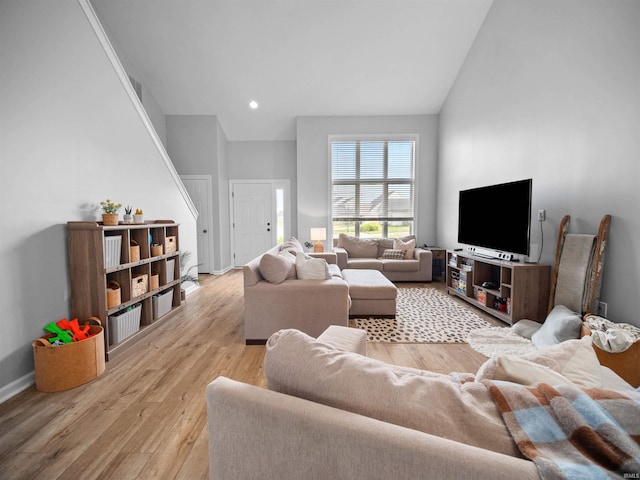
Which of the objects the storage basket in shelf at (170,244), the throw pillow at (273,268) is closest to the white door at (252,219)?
the storage basket in shelf at (170,244)

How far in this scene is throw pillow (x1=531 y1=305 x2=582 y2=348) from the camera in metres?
2.42

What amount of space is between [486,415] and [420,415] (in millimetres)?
144

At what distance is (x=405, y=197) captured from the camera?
6.24 m

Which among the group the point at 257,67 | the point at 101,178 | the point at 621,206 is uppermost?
the point at 257,67

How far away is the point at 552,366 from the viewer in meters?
0.90

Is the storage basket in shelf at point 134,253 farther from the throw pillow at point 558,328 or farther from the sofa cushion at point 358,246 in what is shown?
the throw pillow at point 558,328

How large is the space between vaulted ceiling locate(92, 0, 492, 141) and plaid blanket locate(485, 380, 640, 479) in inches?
201

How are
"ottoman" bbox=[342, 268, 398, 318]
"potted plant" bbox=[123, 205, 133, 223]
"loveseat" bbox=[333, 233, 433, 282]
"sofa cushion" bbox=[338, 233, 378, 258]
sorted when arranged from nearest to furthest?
"potted plant" bbox=[123, 205, 133, 223] → "ottoman" bbox=[342, 268, 398, 318] → "loveseat" bbox=[333, 233, 433, 282] → "sofa cushion" bbox=[338, 233, 378, 258]

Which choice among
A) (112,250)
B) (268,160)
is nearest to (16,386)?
(112,250)

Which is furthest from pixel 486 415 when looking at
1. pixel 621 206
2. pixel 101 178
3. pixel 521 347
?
pixel 101 178

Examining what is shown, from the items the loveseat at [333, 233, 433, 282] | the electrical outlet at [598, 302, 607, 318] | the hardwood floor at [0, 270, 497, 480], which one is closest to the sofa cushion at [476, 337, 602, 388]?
the hardwood floor at [0, 270, 497, 480]

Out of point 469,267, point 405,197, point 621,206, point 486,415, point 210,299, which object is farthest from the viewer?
point 405,197

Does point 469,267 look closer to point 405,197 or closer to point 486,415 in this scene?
point 405,197

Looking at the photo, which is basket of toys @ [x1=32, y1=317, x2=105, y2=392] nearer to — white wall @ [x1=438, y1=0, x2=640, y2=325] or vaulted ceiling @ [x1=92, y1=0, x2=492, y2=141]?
white wall @ [x1=438, y1=0, x2=640, y2=325]
